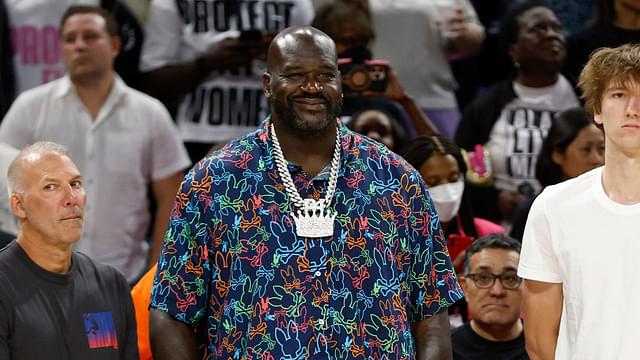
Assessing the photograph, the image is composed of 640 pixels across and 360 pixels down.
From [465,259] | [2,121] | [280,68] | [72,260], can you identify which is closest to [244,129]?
[2,121]

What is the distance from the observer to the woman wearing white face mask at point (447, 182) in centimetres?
598

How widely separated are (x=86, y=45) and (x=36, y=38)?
1.71 feet

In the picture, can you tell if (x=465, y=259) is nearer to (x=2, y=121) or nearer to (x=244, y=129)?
(x=244, y=129)

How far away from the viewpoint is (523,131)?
6969mm

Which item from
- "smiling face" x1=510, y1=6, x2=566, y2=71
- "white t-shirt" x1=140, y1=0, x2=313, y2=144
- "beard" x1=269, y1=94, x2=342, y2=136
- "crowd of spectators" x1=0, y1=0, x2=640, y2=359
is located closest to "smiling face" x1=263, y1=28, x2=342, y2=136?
"beard" x1=269, y1=94, x2=342, y2=136

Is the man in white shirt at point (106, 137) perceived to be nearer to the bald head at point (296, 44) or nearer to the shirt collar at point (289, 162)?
the shirt collar at point (289, 162)

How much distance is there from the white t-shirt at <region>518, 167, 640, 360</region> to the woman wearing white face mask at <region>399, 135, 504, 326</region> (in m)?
1.82

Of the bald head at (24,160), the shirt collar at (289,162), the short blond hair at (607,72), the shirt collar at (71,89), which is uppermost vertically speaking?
the short blond hair at (607,72)

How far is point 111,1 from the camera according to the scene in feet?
23.2

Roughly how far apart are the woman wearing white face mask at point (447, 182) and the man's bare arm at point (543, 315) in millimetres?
1731

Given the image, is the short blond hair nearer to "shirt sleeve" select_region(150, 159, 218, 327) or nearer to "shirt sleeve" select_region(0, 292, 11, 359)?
"shirt sleeve" select_region(150, 159, 218, 327)

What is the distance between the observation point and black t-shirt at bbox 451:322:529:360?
5.31m

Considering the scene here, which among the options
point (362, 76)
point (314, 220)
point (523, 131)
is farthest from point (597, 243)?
point (523, 131)

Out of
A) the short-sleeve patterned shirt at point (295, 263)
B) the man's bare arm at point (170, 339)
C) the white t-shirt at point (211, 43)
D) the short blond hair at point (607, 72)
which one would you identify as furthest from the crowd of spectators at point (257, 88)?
the man's bare arm at point (170, 339)
